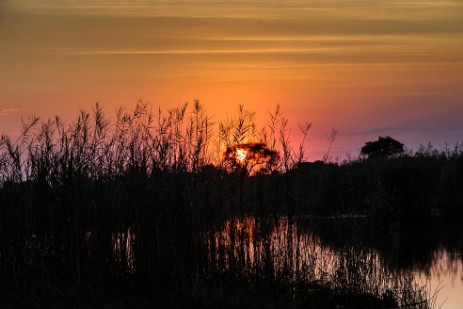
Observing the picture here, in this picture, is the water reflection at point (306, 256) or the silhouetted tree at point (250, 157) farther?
the silhouetted tree at point (250, 157)

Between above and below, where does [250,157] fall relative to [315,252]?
above

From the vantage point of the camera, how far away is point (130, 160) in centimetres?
981

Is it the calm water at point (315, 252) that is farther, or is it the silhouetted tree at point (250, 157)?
the silhouetted tree at point (250, 157)

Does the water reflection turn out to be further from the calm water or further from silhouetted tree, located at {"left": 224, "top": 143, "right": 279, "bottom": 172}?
silhouetted tree, located at {"left": 224, "top": 143, "right": 279, "bottom": 172}

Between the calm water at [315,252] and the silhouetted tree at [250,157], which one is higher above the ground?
the silhouetted tree at [250,157]

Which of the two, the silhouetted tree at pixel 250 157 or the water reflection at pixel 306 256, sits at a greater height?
the silhouetted tree at pixel 250 157

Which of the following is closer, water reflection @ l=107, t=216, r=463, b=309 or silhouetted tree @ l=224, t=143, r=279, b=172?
water reflection @ l=107, t=216, r=463, b=309

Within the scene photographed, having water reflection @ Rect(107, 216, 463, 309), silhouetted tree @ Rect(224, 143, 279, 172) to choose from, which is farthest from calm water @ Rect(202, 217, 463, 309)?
silhouetted tree @ Rect(224, 143, 279, 172)

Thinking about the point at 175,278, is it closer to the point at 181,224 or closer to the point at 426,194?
the point at 181,224

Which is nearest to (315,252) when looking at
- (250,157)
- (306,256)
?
(306,256)

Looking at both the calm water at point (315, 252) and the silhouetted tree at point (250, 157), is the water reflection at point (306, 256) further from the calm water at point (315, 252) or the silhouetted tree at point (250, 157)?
the silhouetted tree at point (250, 157)

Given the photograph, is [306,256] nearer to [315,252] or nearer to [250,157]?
[315,252]

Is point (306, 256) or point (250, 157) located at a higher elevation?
point (250, 157)

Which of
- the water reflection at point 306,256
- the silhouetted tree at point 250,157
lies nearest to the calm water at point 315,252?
the water reflection at point 306,256
